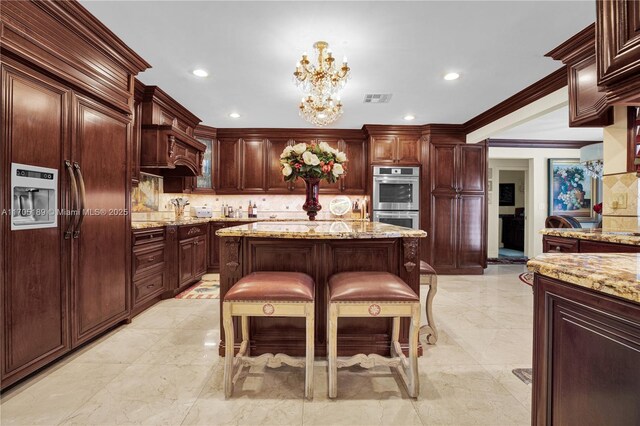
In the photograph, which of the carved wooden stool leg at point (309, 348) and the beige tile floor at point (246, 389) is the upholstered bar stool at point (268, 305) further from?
the beige tile floor at point (246, 389)

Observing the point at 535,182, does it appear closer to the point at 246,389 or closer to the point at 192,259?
the point at 192,259

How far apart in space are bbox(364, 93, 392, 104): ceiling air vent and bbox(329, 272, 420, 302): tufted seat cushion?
2763mm

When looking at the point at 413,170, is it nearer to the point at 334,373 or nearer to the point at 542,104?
the point at 542,104

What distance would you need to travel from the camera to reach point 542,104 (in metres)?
3.52

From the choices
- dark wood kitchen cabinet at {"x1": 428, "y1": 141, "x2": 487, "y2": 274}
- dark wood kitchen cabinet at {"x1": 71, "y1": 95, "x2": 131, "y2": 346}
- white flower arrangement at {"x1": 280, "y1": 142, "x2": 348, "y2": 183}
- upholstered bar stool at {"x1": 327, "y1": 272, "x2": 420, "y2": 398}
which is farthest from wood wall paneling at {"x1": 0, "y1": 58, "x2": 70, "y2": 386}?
dark wood kitchen cabinet at {"x1": 428, "y1": 141, "x2": 487, "y2": 274}

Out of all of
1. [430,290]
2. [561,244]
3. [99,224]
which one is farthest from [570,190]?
[99,224]

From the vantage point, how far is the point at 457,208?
5.21 metres

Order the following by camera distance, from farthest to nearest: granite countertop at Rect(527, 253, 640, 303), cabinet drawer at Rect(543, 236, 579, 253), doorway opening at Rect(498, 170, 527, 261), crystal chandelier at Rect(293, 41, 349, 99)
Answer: doorway opening at Rect(498, 170, 527, 261)
crystal chandelier at Rect(293, 41, 349, 99)
cabinet drawer at Rect(543, 236, 579, 253)
granite countertop at Rect(527, 253, 640, 303)

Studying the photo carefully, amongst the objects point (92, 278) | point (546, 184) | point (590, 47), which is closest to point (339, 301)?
point (92, 278)

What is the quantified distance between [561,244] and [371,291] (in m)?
1.88

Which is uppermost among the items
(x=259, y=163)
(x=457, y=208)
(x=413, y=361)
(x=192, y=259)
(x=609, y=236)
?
(x=259, y=163)

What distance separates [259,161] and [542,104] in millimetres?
4135

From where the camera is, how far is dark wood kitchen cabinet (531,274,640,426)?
0.73 meters

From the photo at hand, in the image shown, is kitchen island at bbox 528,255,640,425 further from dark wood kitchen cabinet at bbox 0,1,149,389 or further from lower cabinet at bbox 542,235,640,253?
dark wood kitchen cabinet at bbox 0,1,149,389
